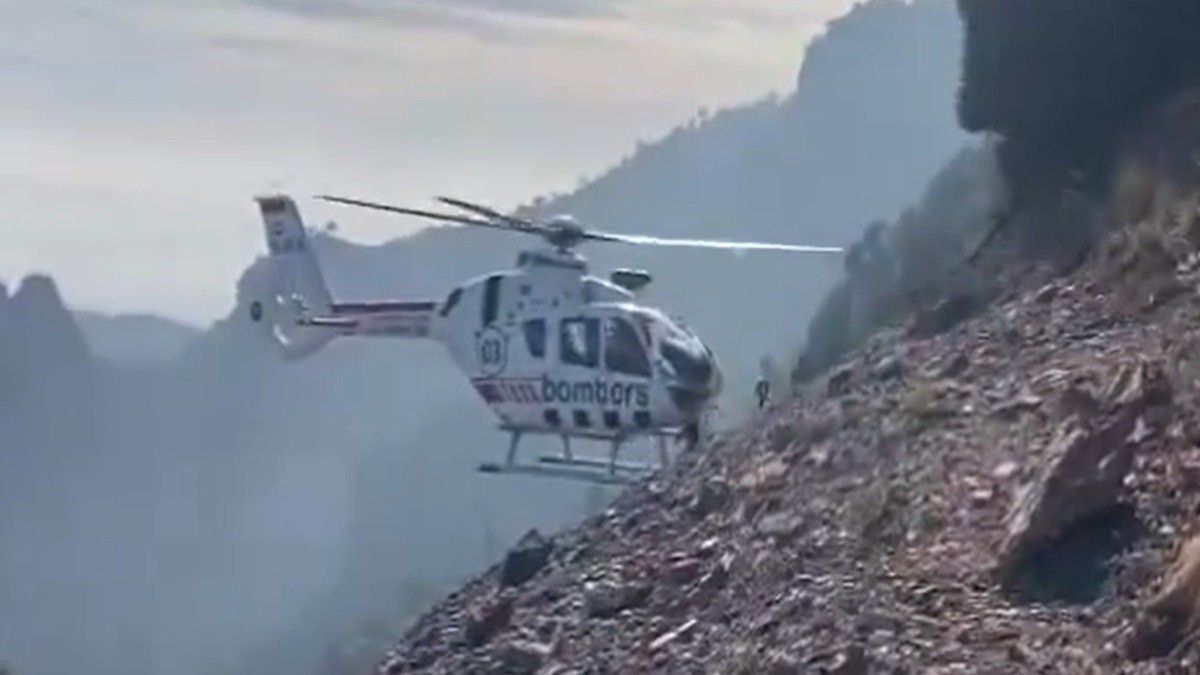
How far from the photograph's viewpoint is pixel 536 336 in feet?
84.5

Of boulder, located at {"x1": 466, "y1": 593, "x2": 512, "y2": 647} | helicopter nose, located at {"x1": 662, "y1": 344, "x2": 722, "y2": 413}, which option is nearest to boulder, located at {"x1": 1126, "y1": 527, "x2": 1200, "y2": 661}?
boulder, located at {"x1": 466, "y1": 593, "x2": 512, "y2": 647}

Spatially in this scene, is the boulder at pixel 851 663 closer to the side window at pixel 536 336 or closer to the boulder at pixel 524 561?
the boulder at pixel 524 561

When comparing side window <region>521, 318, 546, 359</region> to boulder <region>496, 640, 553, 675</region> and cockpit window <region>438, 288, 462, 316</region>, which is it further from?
boulder <region>496, 640, 553, 675</region>

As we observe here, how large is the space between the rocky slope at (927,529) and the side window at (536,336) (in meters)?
5.04

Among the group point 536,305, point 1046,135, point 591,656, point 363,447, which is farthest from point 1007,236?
point 363,447

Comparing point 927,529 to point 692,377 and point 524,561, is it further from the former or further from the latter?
point 692,377

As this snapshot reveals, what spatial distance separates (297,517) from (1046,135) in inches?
3273

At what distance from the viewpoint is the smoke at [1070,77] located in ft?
77.0

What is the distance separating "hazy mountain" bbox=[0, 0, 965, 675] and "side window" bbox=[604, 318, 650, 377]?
135 feet

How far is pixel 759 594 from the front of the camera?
14781 millimetres

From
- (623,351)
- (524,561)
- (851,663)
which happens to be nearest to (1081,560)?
(851,663)

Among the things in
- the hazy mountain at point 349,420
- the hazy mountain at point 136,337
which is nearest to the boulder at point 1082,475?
the hazy mountain at point 349,420

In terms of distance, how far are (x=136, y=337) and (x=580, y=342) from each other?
434ft

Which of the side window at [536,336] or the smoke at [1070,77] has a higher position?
the smoke at [1070,77]
